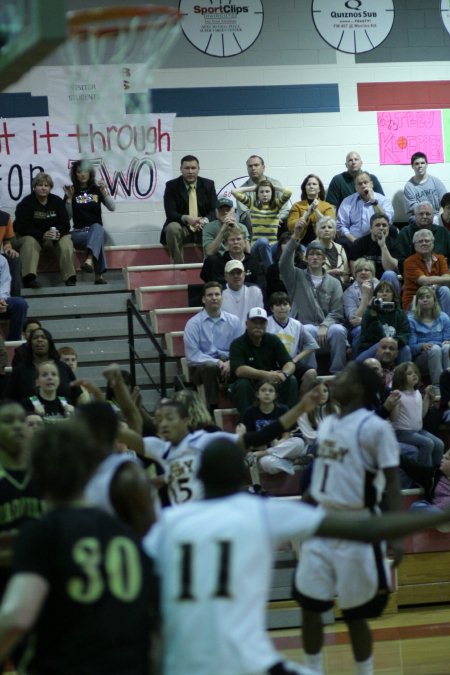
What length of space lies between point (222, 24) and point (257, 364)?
624cm

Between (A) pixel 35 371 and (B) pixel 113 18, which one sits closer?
(B) pixel 113 18

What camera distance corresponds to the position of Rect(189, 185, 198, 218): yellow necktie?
13469 mm

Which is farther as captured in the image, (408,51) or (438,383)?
(408,51)

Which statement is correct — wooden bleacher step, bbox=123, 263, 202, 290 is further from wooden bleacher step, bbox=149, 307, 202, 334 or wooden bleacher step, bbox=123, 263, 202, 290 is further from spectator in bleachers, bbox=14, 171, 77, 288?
wooden bleacher step, bbox=149, 307, 202, 334

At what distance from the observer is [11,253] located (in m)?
12.3

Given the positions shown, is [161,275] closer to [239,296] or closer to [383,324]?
[239,296]

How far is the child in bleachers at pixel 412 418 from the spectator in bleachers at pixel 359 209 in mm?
3542

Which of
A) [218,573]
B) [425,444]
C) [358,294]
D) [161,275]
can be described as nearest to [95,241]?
[161,275]

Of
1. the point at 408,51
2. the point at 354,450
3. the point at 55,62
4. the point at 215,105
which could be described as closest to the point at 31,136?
the point at 55,62

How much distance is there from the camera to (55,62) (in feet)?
46.2

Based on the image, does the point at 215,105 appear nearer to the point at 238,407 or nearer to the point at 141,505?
the point at 238,407

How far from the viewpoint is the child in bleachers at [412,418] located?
33.2ft

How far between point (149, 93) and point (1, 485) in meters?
10.2

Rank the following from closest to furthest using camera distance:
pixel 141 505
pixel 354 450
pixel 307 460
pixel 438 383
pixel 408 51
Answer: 1. pixel 141 505
2. pixel 354 450
3. pixel 307 460
4. pixel 438 383
5. pixel 408 51
